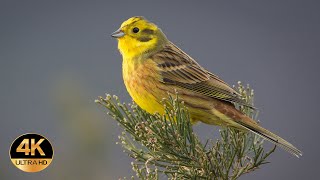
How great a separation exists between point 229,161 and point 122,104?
0.77 m

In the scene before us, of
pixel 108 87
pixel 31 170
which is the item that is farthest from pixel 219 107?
pixel 108 87

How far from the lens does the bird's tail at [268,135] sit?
4.22 metres

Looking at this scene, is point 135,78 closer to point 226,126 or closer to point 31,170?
point 226,126

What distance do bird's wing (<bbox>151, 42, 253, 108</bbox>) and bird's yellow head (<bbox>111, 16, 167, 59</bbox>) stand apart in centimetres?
8

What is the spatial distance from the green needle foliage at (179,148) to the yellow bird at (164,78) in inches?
12.7

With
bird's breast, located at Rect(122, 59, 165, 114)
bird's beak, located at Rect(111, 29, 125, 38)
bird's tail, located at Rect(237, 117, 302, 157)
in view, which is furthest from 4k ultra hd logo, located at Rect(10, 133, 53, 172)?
bird's tail, located at Rect(237, 117, 302, 157)

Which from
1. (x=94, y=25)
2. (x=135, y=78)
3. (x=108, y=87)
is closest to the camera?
(x=135, y=78)

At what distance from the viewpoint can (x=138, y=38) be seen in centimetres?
522

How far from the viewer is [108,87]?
45.3 metres

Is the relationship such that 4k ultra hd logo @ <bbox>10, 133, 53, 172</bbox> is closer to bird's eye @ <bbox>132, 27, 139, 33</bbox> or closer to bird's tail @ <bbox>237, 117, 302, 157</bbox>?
bird's eye @ <bbox>132, 27, 139, 33</bbox>

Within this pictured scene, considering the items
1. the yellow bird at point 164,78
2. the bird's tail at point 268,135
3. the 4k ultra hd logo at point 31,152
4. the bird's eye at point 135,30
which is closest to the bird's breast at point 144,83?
the yellow bird at point 164,78

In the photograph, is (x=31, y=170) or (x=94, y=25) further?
(x=94, y=25)

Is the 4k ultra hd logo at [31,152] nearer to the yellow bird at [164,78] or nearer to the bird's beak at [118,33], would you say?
the yellow bird at [164,78]

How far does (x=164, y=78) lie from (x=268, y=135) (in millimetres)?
1023
